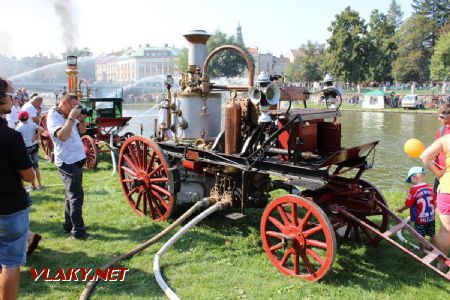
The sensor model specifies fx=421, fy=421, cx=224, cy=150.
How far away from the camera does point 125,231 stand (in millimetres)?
6008

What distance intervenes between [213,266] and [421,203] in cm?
263

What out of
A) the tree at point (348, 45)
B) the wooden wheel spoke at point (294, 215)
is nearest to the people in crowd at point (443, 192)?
the wooden wheel spoke at point (294, 215)

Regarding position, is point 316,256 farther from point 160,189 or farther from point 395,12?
point 395,12

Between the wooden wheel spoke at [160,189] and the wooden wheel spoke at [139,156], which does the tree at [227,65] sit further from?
the wooden wheel spoke at [160,189]

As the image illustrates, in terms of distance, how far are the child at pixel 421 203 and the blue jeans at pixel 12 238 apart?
4304 mm

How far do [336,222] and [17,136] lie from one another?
11.2 feet

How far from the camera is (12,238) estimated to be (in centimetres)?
352

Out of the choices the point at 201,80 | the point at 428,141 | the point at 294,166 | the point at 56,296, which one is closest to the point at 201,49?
the point at 201,80

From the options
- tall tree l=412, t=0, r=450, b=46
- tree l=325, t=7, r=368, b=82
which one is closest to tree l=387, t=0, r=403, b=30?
tall tree l=412, t=0, r=450, b=46

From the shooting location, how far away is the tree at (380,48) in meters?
56.7

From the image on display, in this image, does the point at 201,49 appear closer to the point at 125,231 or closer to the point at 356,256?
the point at 125,231

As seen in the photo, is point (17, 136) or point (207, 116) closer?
point (17, 136)

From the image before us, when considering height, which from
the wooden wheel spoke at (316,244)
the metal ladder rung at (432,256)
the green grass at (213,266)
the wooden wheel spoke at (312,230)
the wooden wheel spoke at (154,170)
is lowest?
the green grass at (213,266)

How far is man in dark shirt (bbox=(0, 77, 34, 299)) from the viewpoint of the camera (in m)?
3.38
